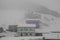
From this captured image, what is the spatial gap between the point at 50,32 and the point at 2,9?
0.78 meters

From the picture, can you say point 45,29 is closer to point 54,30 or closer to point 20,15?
point 54,30

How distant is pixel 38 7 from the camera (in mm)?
1488

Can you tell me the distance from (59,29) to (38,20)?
13.4 inches

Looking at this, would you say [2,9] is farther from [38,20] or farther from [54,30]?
[54,30]

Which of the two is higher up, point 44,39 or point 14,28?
point 14,28

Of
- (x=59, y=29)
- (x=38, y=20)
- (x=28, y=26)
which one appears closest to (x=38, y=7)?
(x=38, y=20)

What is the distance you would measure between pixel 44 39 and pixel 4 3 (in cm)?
78

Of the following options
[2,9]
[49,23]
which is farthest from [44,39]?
[2,9]

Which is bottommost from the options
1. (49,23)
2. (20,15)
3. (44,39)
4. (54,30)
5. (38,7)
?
(44,39)

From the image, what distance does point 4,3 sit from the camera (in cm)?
146

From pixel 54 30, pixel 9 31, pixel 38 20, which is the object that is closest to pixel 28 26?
pixel 38 20

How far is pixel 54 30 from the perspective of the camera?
1.48 m

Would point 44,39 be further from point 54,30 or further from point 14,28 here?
point 14,28

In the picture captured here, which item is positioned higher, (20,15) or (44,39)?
(20,15)
